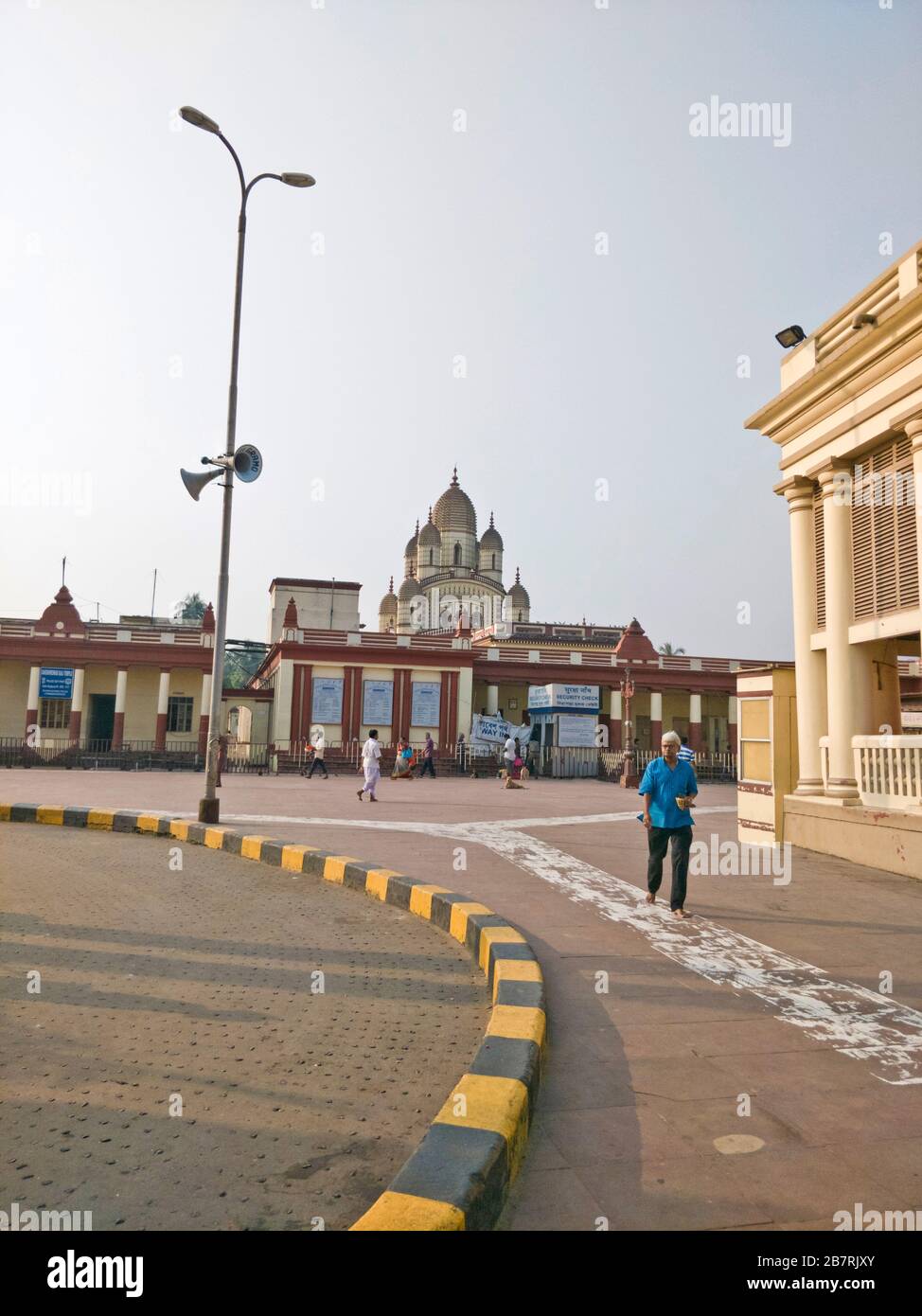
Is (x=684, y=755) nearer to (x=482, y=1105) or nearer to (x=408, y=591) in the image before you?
(x=482, y=1105)

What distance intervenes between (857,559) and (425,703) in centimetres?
2336

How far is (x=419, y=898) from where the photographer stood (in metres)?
6.71

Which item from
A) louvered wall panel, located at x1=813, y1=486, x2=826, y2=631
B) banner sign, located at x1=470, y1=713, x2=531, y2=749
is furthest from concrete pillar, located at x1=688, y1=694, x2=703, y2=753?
louvered wall panel, located at x1=813, y1=486, x2=826, y2=631

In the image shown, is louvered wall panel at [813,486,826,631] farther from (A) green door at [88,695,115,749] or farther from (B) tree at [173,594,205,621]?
(B) tree at [173,594,205,621]

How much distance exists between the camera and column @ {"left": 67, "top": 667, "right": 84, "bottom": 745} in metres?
31.2

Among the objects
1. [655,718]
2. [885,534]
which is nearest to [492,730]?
[655,718]

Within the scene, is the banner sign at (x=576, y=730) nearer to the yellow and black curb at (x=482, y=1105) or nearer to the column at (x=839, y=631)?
the column at (x=839, y=631)

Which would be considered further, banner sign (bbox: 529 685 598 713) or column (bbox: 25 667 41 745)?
column (bbox: 25 667 41 745)

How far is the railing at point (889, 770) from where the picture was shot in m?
8.55

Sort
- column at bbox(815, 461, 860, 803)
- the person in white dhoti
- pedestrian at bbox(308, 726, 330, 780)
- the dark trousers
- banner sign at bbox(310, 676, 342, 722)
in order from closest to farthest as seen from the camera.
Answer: the dark trousers
column at bbox(815, 461, 860, 803)
the person in white dhoti
pedestrian at bbox(308, 726, 330, 780)
banner sign at bbox(310, 676, 342, 722)

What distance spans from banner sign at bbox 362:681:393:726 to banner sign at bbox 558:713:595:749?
21.8 ft

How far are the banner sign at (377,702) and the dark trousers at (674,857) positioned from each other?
986 inches

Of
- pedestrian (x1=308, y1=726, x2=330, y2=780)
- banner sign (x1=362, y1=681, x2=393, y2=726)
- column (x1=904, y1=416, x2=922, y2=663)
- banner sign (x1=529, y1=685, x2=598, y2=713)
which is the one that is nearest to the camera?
column (x1=904, y1=416, x2=922, y2=663)
